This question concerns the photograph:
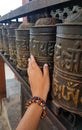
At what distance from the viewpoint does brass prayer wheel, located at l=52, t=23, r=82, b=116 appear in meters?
0.42

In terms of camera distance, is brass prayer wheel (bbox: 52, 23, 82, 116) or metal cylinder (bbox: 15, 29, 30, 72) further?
metal cylinder (bbox: 15, 29, 30, 72)

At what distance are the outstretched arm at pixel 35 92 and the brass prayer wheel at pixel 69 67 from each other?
7cm

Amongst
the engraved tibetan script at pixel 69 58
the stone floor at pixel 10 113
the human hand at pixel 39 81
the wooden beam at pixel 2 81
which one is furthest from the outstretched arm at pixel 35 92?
the wooden beam at pixel 2 81

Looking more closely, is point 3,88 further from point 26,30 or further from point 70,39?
point 70,39

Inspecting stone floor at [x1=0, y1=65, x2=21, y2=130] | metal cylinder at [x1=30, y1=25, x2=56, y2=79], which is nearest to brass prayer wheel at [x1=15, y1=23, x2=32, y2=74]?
metal cylinder at [x1=30, y1=25, x2=56, y2=79]

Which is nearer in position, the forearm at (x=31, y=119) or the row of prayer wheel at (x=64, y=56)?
the row of prayer wheel at (x=64, y=56)

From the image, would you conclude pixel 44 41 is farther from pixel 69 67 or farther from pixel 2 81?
pixel 2 81

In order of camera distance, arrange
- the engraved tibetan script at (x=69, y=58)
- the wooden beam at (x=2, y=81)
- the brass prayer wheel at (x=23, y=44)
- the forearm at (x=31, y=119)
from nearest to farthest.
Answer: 1. the engraved tibetan script at (x=69, y=58)
2. the forearm at (x=31, y=119)
3. the brass prayer wheel at (x=23, y=44)
4. the wooden beam at (x=2, y=81)

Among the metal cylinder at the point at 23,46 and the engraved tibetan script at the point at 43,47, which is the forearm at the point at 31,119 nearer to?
the engraved tibetan script at the point at 43,47

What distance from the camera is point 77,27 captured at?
0.42m

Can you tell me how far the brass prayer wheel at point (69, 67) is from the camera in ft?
1.39

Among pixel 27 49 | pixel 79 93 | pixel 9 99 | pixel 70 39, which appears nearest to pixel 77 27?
pixel 70 39

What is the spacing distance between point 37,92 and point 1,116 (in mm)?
2376

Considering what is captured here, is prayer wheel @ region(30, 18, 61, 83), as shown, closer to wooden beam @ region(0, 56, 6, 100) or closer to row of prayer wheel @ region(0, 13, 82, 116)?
row of prayer wheel @ region(0, 13, 82, 116)
